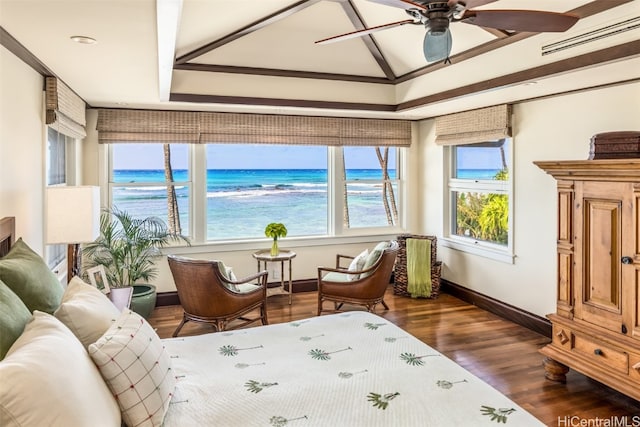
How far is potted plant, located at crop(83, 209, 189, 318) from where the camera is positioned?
445 cm

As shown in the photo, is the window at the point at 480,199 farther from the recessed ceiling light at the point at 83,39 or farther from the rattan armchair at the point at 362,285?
the recessed ceiling light at the point at 83,39

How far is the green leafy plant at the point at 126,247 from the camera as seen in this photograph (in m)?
4.49

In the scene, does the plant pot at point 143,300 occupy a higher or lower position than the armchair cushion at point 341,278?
lower

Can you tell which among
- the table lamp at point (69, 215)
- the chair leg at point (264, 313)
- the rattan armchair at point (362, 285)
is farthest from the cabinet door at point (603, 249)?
the table lamp at point (69, 215)

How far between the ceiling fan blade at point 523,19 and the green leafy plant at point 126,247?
3800 mm

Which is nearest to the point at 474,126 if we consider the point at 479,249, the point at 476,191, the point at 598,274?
the point at 476,191

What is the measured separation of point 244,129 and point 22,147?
2.80m

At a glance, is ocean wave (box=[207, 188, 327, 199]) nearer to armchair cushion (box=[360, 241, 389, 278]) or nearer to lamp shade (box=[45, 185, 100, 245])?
armchair cushion (box=[360, 241, 389, 278])

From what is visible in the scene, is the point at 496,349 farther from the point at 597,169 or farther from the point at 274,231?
the point at 274,231

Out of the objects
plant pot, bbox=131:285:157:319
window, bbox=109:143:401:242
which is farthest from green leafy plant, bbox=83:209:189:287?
window, bbox=109:143:401:242

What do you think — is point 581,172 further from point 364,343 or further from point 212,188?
point 212,188

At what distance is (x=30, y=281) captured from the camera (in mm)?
1830

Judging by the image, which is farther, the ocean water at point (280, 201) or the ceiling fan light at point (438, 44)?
the ocean water at point (280, 201)

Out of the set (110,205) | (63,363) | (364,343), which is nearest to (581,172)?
(364,343)
